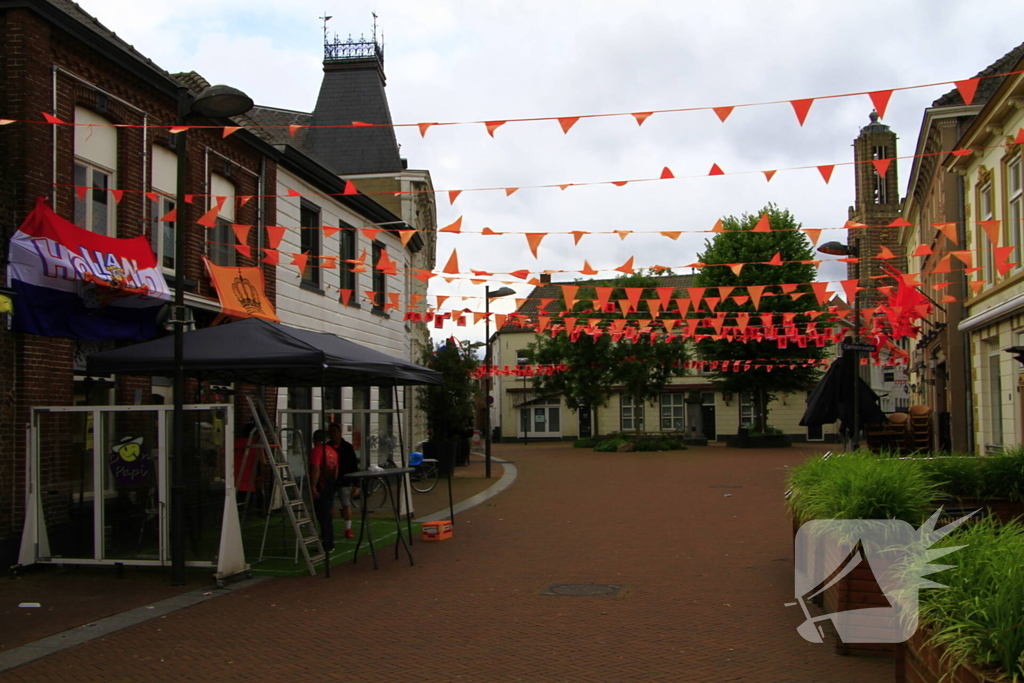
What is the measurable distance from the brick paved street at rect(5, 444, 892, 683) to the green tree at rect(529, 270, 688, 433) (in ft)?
104

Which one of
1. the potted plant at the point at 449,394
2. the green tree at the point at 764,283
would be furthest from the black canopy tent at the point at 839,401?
the green tree at the point at 764,283

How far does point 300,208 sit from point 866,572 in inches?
593

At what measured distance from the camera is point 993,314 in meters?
17.7

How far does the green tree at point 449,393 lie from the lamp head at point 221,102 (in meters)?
16.6

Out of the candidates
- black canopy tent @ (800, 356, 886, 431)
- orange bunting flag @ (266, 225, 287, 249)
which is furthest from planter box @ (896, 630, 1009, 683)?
black canopy tent @ (800, 356, 886, 431)

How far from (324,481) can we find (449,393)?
48.1ft

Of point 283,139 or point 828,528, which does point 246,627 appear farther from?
point 283,139

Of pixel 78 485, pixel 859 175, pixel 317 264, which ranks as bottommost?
pixel 78 485

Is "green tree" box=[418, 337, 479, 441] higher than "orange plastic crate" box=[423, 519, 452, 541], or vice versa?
"green tree" box=[418, 337, 479, 441]

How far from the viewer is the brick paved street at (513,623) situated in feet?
20.3

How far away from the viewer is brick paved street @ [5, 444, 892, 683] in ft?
20.3

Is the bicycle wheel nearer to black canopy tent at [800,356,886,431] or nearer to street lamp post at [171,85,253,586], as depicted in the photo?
black canopy tent at [800,356,886,431]

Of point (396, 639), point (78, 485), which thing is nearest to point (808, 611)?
point (396, 639)

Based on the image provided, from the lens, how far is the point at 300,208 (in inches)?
738
